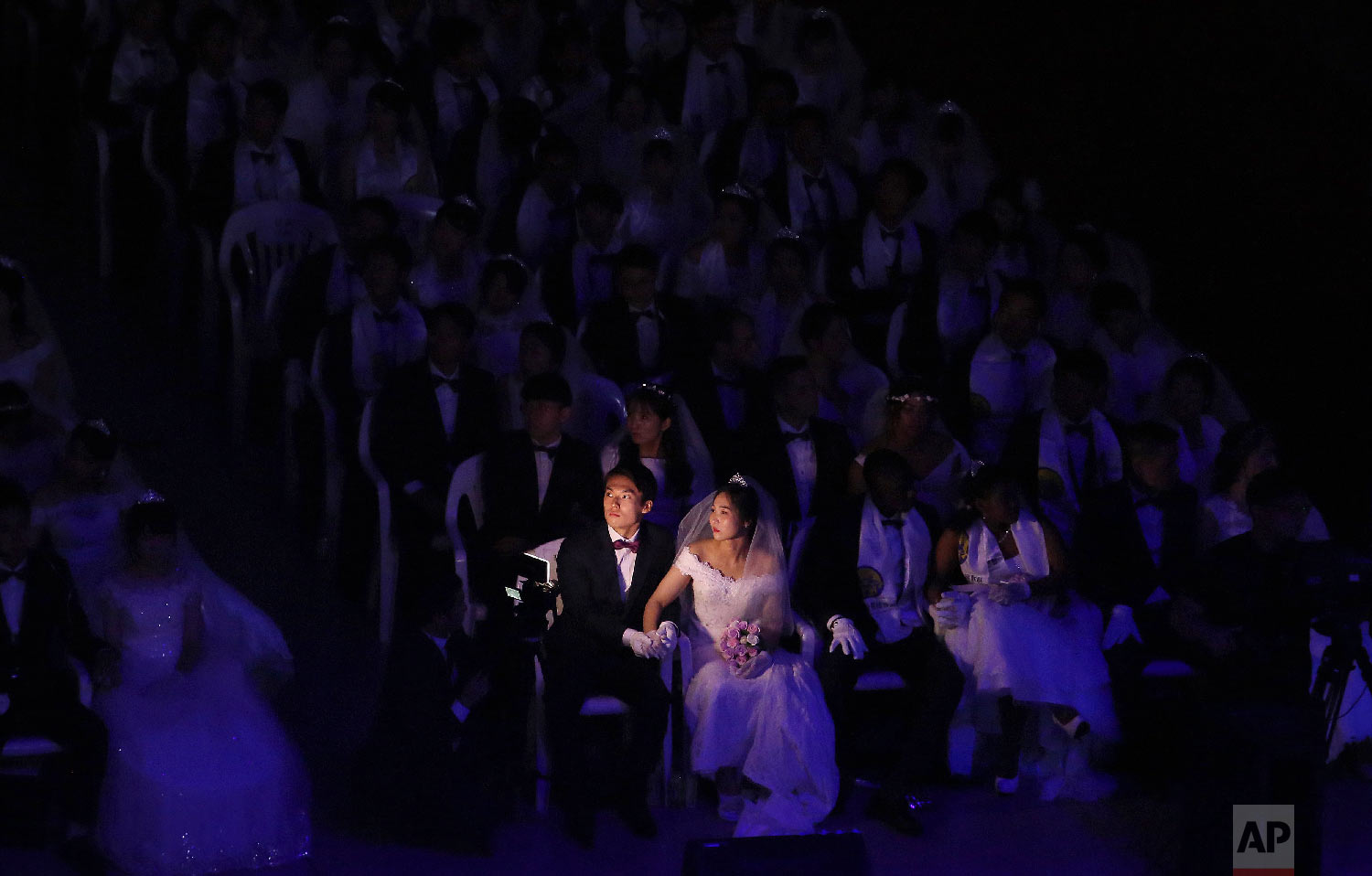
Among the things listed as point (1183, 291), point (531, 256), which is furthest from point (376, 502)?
point (1183, 291)

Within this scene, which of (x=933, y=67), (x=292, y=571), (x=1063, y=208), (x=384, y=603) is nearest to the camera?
(x=384, y=603)

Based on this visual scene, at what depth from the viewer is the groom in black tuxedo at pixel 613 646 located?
16.3 feet

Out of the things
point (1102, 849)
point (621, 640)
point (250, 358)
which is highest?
point (250, 358)

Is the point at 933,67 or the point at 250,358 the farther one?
the point at 933,67

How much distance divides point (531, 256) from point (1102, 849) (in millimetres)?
3423

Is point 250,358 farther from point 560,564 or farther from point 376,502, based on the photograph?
point 560,564

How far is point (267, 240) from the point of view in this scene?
677cm

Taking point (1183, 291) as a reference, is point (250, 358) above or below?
below

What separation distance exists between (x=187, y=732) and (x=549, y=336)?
1910 mm

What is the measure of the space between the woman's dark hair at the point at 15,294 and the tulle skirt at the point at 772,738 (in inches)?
102

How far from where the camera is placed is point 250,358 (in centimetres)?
647

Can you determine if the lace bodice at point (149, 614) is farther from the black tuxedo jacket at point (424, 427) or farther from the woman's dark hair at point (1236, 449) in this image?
the woman's dark hair at point (1236, 449)

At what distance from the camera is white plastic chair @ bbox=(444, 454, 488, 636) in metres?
5.35

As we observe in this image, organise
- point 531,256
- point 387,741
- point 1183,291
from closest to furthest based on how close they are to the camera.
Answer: point 387,741 < point 531,256 < point 1183,291
